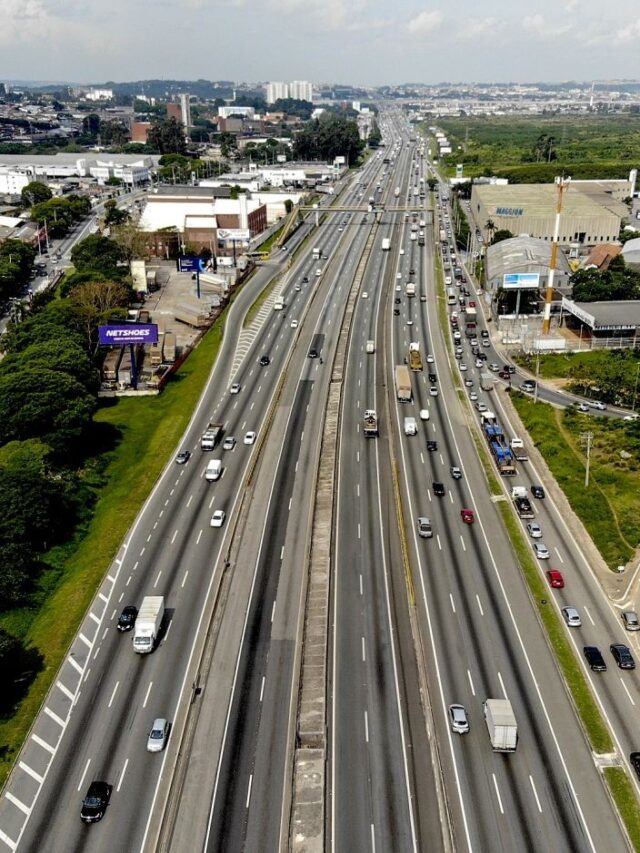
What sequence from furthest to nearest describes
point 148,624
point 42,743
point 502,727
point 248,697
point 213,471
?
1. point 213,471
2. point 148,624
3. point 248,697
4. point 42,743
5. point 502,727

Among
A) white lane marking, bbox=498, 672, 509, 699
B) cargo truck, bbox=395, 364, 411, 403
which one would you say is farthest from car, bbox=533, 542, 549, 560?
cargo truck, bbox=395, 364, 411, 403

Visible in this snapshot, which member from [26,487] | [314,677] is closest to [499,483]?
[314,677]

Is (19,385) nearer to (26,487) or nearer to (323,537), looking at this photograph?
(26,487)

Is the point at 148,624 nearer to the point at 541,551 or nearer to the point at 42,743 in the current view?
the point at 42,743

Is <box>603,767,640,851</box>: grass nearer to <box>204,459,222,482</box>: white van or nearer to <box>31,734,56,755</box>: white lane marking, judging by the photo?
<box>31,734,56,755</box>: white lane marking

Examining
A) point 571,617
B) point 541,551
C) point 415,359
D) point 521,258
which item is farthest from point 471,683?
point 521,258

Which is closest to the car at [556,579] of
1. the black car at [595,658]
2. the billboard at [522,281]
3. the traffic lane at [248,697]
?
the black car at [595,658]
